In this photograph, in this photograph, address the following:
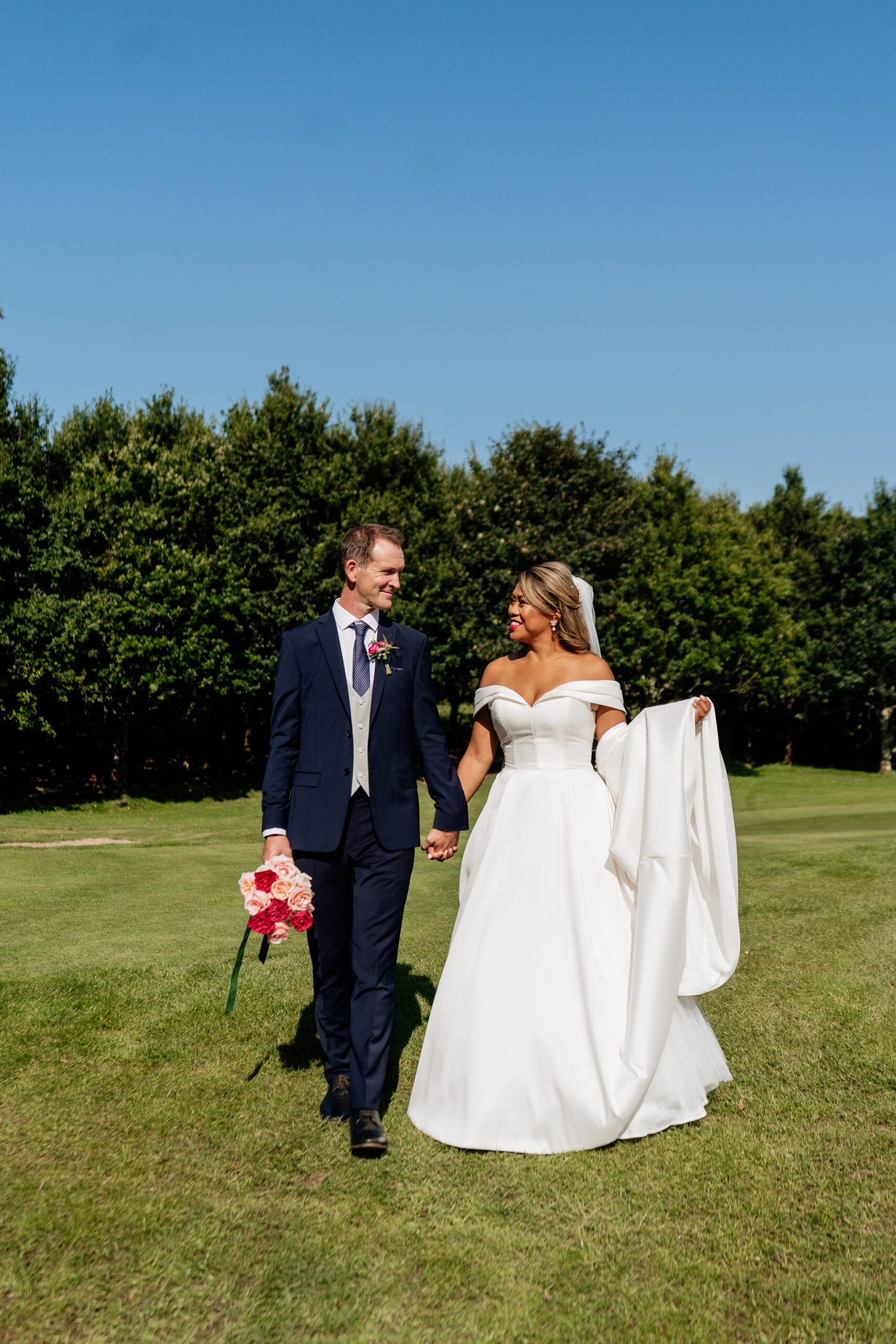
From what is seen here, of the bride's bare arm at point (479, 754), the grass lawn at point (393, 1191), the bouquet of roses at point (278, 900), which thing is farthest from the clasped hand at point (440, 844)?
the grass lawn at point (393, 1191)

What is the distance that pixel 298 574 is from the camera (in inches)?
1185

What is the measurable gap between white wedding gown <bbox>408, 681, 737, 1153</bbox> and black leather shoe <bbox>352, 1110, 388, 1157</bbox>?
0.30m

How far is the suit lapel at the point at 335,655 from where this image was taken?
4.90m

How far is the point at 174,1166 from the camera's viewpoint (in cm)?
423

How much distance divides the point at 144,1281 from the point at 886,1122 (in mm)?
3587

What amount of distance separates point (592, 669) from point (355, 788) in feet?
4.94

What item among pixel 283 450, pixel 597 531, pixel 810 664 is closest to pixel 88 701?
pixel 283 450

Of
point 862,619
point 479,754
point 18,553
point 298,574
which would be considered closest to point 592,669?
point 479,754

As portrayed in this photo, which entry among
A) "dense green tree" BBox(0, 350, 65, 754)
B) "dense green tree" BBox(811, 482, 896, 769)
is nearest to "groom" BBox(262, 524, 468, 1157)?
"dense green tree" BBox(0, 350, 65, 754)

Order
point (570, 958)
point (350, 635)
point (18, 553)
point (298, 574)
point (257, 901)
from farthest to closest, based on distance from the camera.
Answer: point (298, 574), point (18, 553), point (350, 635), point (570, 958), point (257, 901)

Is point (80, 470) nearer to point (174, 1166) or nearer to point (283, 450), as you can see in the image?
point (283, 450)

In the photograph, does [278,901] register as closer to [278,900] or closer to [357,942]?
[278,900]

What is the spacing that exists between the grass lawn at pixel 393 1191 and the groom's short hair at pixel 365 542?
293cm

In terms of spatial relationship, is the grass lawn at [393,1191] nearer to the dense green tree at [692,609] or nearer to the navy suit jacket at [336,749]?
the navy suit jacket at [336,749]
